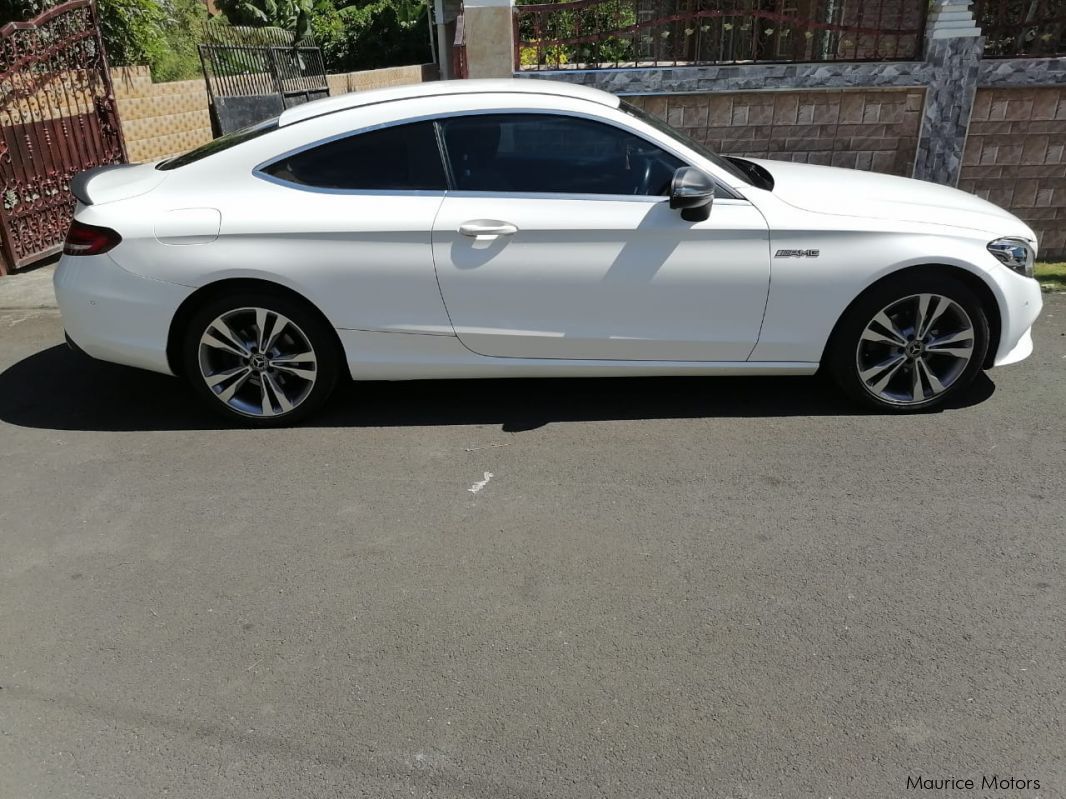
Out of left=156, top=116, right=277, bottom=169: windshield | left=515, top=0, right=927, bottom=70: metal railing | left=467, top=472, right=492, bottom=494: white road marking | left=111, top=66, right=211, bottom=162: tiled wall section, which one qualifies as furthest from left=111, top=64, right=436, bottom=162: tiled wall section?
left=467, top=472, right=492, bottom=494: white road marking

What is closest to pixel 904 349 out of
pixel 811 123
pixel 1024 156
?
pixel 811 123

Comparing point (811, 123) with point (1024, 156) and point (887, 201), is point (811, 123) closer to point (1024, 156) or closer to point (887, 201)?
point (1024, 156)

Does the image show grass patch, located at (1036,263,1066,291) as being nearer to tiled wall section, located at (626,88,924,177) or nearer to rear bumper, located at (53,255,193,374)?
tiled wall section, located at (626,88,924,177)

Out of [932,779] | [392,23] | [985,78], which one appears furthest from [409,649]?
[392,23]

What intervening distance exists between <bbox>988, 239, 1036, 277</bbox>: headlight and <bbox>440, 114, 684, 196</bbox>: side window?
65.6 inches

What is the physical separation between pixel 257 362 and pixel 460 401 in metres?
1.12

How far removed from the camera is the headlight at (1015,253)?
4.39 metres

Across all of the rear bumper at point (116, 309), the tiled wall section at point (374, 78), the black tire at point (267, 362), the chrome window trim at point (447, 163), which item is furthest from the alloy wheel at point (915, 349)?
the tiled wall section at point (374, 78)

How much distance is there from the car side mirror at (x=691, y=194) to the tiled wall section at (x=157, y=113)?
7.08 metres

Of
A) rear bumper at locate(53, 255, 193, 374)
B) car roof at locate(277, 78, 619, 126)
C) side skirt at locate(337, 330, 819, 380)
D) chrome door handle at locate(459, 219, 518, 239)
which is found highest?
car roof at locate(277, 78, 619, 126)

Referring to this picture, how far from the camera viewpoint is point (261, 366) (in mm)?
4484

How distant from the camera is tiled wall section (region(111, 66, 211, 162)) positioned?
9336 millimetres

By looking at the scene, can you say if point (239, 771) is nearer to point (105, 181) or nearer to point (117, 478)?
point (117, 478)

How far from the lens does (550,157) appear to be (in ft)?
14.3
